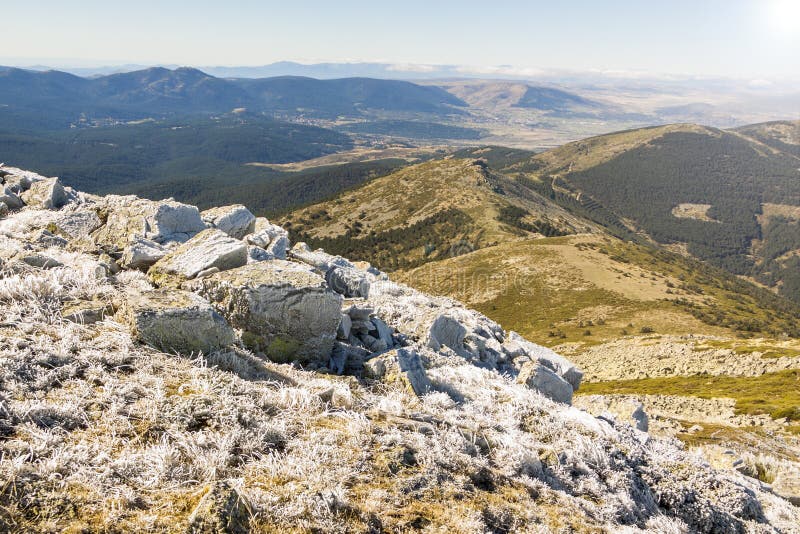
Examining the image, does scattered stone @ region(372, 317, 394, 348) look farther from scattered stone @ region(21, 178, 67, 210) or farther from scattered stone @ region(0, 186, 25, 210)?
scattered stone @ region(0, 186, 25, 210)

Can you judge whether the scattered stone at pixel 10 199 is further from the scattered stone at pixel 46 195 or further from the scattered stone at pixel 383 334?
the scattered stone at pixel 383 334

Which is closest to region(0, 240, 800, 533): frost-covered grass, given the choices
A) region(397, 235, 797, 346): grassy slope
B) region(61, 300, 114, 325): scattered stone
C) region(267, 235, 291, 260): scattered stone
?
region(61, 300, 114, 325): scattered stone

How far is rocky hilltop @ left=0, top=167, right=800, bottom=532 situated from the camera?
5.21m

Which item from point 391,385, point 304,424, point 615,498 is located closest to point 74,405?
point 304,424

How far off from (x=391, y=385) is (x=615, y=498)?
536cm

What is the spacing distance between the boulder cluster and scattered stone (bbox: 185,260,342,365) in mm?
28

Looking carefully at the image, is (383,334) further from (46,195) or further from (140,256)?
(46,195)

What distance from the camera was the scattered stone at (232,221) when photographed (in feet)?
82.3

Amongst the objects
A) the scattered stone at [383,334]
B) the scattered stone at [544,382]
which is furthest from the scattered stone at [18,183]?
the scattered stone at [544,382]

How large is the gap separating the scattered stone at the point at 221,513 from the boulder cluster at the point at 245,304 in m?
4.68

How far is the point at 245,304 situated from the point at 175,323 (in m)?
2.10

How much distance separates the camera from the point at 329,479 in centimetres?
598

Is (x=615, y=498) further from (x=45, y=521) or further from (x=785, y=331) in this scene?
(x=785, y=331)

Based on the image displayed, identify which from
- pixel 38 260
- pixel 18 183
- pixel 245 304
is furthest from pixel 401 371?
pixel 18 183
